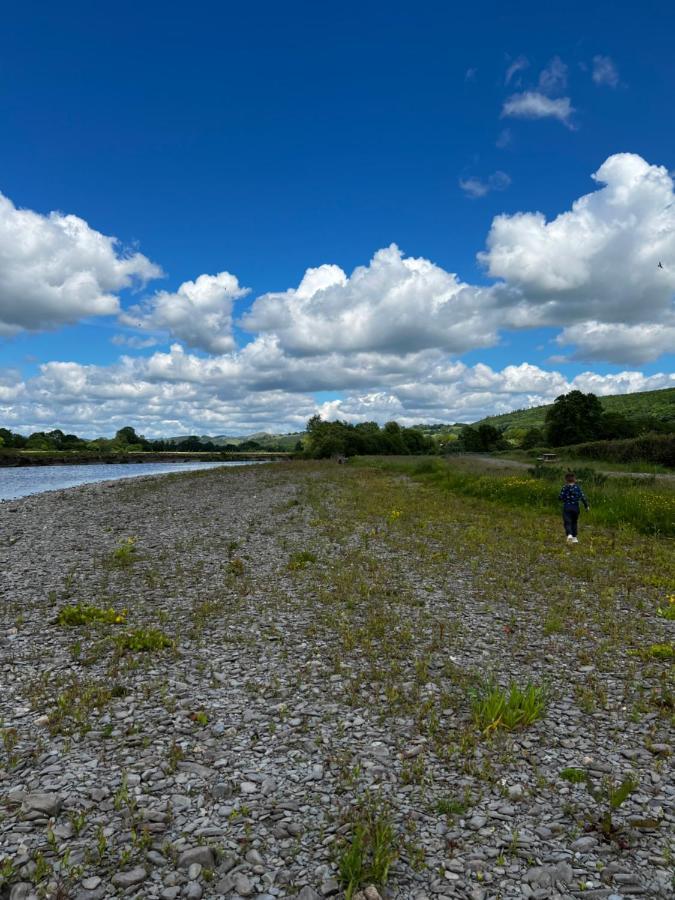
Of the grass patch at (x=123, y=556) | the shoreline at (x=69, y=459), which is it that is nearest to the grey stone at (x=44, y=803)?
the grass patch at (x=123, y=556)

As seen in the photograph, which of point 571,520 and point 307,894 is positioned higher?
point 571,520

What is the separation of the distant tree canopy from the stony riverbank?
12301 centimetres

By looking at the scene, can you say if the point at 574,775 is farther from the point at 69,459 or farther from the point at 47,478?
the point at 69,459

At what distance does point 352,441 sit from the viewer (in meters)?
153

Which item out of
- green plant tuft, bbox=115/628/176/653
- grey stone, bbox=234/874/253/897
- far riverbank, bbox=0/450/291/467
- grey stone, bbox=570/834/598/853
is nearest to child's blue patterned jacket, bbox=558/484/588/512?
green plant tuft, bbox=115/628/176/653

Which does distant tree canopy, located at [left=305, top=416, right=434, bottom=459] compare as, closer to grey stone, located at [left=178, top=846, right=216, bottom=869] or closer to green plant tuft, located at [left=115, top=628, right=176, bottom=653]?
green plant tuft, located at [left=115, top=628, right=176, bottom=653]

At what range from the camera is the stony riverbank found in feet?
18.0

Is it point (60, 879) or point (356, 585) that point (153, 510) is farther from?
point (60, 879)

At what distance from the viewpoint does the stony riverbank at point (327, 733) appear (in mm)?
5500

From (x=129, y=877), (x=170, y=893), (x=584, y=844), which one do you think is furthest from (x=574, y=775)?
(x=129, y=877)

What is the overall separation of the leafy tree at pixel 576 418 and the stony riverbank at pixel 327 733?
98.4m

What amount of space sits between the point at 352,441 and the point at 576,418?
64324 millimetres

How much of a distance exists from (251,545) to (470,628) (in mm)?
14168

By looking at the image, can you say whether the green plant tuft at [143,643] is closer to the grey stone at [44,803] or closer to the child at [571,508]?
the grey stone at [44,803]
